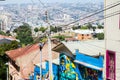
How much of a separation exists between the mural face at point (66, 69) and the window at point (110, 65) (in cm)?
554

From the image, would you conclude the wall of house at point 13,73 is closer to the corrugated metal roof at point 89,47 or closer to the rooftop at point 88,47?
the rooftop at point 88,47

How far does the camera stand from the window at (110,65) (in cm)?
2009

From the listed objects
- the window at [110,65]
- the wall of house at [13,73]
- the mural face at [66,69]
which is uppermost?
the window at [110,65]

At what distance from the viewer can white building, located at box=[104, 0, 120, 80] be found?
19.1 m

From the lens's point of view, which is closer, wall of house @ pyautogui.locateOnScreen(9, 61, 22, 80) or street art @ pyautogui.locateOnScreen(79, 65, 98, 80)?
street art @ pyautogui.locateOnScreen(79, 65, 98, 80)

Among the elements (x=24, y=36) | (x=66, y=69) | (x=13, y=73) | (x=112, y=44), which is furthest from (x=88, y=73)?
(x=24, y=36)

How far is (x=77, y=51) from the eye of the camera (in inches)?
1013

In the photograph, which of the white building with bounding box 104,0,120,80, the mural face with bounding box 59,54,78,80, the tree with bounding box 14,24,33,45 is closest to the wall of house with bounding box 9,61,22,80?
the mural face with bounding box 59,54,78,80

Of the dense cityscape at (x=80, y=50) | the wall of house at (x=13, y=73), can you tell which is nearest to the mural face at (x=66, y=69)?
the dense cityscape at (x=80, y=50)

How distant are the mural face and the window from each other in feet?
18.2

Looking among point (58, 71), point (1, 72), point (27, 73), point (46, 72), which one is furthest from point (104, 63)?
point (1, 72)

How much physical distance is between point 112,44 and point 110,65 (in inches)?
49.6

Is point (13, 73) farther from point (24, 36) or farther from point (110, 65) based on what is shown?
point (24, 36)

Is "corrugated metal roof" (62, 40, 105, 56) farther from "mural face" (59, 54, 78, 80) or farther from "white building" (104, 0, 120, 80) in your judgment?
"white building" (104, 0, 120, 80)
